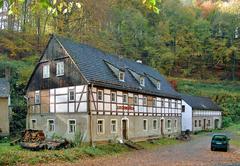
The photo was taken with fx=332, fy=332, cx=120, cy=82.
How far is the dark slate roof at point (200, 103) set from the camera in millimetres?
51616

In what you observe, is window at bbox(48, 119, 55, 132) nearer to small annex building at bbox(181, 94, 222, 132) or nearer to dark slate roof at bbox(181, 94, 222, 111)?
small annex building at bbox(181, 94, 222, 132)

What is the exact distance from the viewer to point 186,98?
5216cm

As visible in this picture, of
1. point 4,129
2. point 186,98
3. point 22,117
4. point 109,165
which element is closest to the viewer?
point 109,165

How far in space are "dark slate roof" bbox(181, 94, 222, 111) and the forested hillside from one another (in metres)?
5.63

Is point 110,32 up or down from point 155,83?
up


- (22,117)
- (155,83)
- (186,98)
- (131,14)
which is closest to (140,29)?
(131,14)

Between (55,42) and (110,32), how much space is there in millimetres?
37326

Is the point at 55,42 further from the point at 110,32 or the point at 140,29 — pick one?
the point at 140,29

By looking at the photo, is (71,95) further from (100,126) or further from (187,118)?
(187,118)

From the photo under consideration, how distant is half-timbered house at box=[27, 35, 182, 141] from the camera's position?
88.3 feet

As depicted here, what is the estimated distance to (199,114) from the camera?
174ft

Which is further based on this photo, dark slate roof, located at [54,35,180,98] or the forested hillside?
the forested hillside

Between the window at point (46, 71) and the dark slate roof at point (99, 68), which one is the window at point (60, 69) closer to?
the dark slate roof at point (99, 68)

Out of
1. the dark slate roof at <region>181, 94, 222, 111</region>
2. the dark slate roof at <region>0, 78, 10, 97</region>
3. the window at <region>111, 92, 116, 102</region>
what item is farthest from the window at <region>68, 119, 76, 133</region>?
the dark slate roof at <region>181, 94, 222, 111</region>
